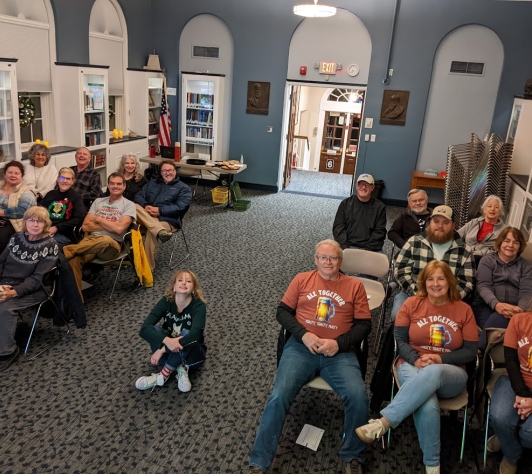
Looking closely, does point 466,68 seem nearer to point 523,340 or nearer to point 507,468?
point 523,340

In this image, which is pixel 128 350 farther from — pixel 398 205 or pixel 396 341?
pixel 398 205

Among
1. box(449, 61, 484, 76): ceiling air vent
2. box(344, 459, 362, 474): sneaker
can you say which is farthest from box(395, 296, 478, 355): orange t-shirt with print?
box(449, 61, 484, 76): ceiling air vent

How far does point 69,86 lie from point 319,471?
6614 millimetres

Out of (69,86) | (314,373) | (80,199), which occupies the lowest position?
(314,373)

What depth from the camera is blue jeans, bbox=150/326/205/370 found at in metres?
3.26

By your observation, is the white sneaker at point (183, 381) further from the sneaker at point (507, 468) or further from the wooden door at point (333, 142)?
the wooden door at point (333, 142)

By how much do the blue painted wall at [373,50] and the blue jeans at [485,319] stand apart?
5.74m

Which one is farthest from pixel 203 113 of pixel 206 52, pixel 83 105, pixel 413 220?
pixel 413 220

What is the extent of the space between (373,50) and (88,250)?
21.1 ft

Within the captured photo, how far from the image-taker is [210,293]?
4855 millimetres

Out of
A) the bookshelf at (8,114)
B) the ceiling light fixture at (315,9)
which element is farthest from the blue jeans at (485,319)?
the bookshelf at (8,114)

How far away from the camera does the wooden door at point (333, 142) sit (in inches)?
524

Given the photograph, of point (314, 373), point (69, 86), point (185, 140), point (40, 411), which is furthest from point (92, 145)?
point (314, 373)

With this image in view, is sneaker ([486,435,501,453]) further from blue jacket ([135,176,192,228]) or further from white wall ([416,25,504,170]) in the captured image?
white wall ([416,25,504,170])
